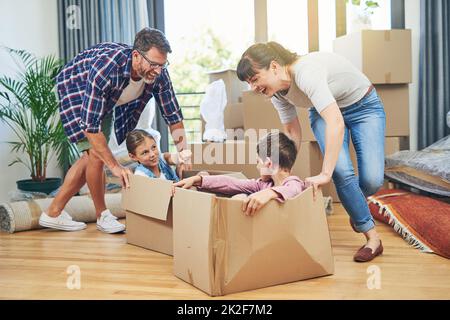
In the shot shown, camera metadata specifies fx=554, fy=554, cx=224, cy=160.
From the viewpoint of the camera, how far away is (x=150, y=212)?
2.20m

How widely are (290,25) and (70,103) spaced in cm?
205

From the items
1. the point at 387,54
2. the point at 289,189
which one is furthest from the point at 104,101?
the point at 387,54

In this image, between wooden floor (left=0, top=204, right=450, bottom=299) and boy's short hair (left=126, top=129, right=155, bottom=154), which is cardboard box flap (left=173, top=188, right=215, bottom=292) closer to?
wooden floor (left=0, top=204, right=450, bottom=299)

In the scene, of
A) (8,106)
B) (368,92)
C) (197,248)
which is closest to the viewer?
(197,248)

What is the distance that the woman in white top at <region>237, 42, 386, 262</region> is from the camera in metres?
1.78

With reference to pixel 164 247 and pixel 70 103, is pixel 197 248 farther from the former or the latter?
pixel 70 103

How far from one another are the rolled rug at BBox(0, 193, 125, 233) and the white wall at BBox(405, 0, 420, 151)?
2.02 metres

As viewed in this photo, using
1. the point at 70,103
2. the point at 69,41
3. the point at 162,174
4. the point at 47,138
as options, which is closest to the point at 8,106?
the point at 47,138

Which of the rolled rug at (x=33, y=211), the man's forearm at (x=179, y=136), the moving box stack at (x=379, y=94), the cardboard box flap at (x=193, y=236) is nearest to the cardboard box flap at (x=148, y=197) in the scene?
the cardboard box flap at (x=193, y=236)

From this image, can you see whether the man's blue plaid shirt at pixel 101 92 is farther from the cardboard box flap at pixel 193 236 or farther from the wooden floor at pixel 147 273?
the cardboard box flap at pixel 193 236

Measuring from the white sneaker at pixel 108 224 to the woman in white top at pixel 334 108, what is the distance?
41.9 inches

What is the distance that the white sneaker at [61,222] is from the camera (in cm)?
275

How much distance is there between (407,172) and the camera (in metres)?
3.09

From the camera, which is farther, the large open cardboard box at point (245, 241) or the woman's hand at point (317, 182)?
the woman's hand at point (317, 182)
